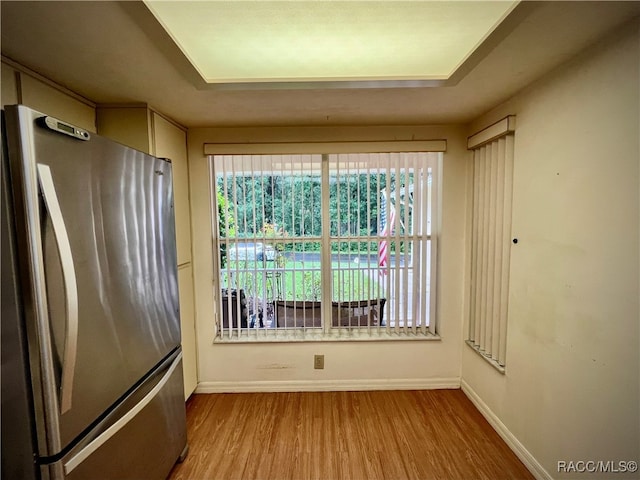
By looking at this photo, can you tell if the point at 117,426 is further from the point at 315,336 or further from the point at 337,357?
the point at 337,357

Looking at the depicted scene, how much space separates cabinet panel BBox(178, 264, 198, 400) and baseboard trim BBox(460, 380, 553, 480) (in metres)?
2.16

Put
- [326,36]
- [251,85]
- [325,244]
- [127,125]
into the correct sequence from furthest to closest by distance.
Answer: [325,244] → [127,125] → [251,85] → [326,36]

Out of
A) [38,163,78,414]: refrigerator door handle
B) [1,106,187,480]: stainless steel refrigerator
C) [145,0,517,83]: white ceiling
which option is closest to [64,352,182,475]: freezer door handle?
[1,106,187,480]: stainless steel refrigerator

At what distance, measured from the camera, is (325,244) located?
225 centimetres

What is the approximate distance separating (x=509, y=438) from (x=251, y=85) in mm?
2596

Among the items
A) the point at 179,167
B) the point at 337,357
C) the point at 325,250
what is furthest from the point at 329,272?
the point at 179,167

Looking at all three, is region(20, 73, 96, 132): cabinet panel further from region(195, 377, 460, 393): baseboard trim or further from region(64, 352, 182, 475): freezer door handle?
region(195, 377, 460, 393): baseboard trim

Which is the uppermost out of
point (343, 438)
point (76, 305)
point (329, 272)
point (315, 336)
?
point (76, 305)

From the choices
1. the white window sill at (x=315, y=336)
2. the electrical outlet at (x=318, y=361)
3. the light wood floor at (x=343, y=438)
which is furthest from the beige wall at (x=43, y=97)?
the electrical outlet at (x=318, y=361)

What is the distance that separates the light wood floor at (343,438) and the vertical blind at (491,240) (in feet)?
1.76

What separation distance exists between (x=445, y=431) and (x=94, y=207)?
2320 millimetres

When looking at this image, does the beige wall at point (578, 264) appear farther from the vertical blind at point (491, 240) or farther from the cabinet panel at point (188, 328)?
the cabinet panel at point (188, 328)

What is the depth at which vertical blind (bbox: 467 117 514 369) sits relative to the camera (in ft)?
5.61

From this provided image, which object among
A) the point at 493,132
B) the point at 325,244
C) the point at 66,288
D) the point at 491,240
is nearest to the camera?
the point at 66,288
